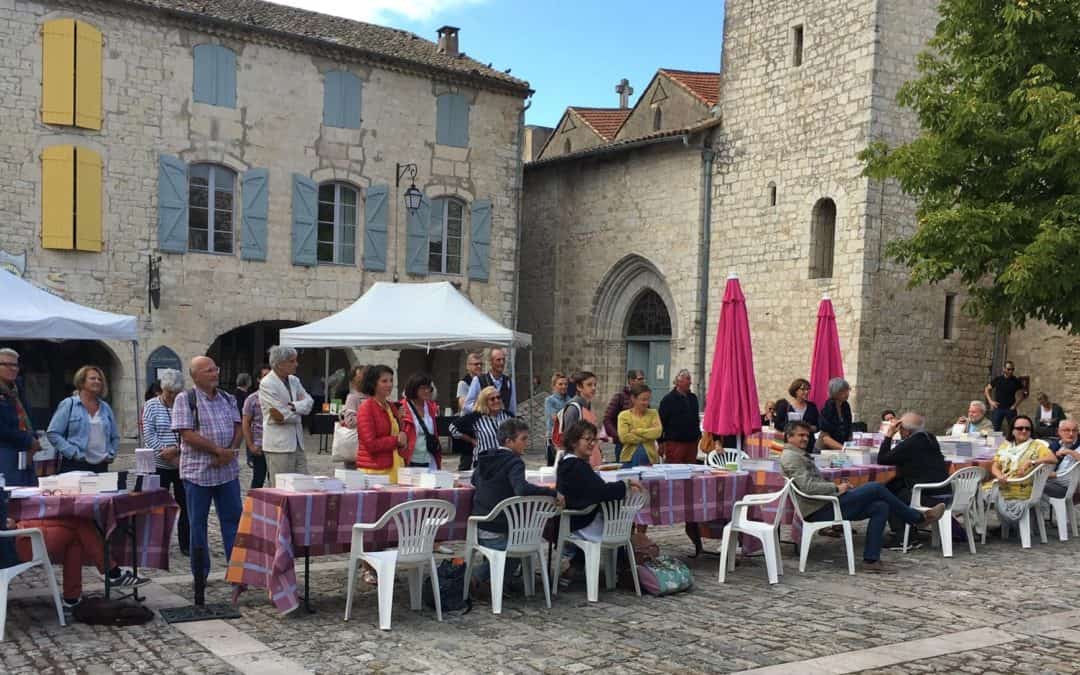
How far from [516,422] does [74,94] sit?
13504 mm

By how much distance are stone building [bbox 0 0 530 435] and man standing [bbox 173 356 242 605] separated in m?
11.9

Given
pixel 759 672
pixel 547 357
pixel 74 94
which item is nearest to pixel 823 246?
pixel 547 357

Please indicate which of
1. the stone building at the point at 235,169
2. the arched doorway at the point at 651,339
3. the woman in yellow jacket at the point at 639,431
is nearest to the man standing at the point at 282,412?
the woman in yellow jacket at the point at 639,431

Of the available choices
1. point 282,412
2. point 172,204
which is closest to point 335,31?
point 172,204

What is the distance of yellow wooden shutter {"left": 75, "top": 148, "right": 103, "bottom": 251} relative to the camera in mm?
17109

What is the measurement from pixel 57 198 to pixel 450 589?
1316cm

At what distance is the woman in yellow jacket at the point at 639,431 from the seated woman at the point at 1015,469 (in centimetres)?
303

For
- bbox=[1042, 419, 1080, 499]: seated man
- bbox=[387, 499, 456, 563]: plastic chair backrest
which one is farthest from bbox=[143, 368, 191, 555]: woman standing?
bbox=[1042, 419, 1080, 499]: seated man

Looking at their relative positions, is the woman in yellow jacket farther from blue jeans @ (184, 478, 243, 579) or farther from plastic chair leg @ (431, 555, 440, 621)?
blue jeans @ (184, 478, 243, 579)

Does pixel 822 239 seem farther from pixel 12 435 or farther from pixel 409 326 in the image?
pixel 12 435

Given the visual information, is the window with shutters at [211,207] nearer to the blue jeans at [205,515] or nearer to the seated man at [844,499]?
the blue jeans at [205,515]

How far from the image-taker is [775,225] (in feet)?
63.6

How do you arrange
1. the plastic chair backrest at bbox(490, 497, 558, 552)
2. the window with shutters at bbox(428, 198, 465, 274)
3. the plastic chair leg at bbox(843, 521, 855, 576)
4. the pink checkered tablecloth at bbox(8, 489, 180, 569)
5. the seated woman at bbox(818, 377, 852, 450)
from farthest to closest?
the window with shutters at bbox(428, 198, 465, 274)
the seated woman at bbox(818, 377, 852, 450)
the plastic chair leg at bbox(843, 521, 855, 576)
the plastic chair backrest at bbox(490, 497, 558, 552)
the pink checkered tablecloth at bbox(8, 489, 180, 569)

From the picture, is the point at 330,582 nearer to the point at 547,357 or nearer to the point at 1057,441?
the point at 1057,441
